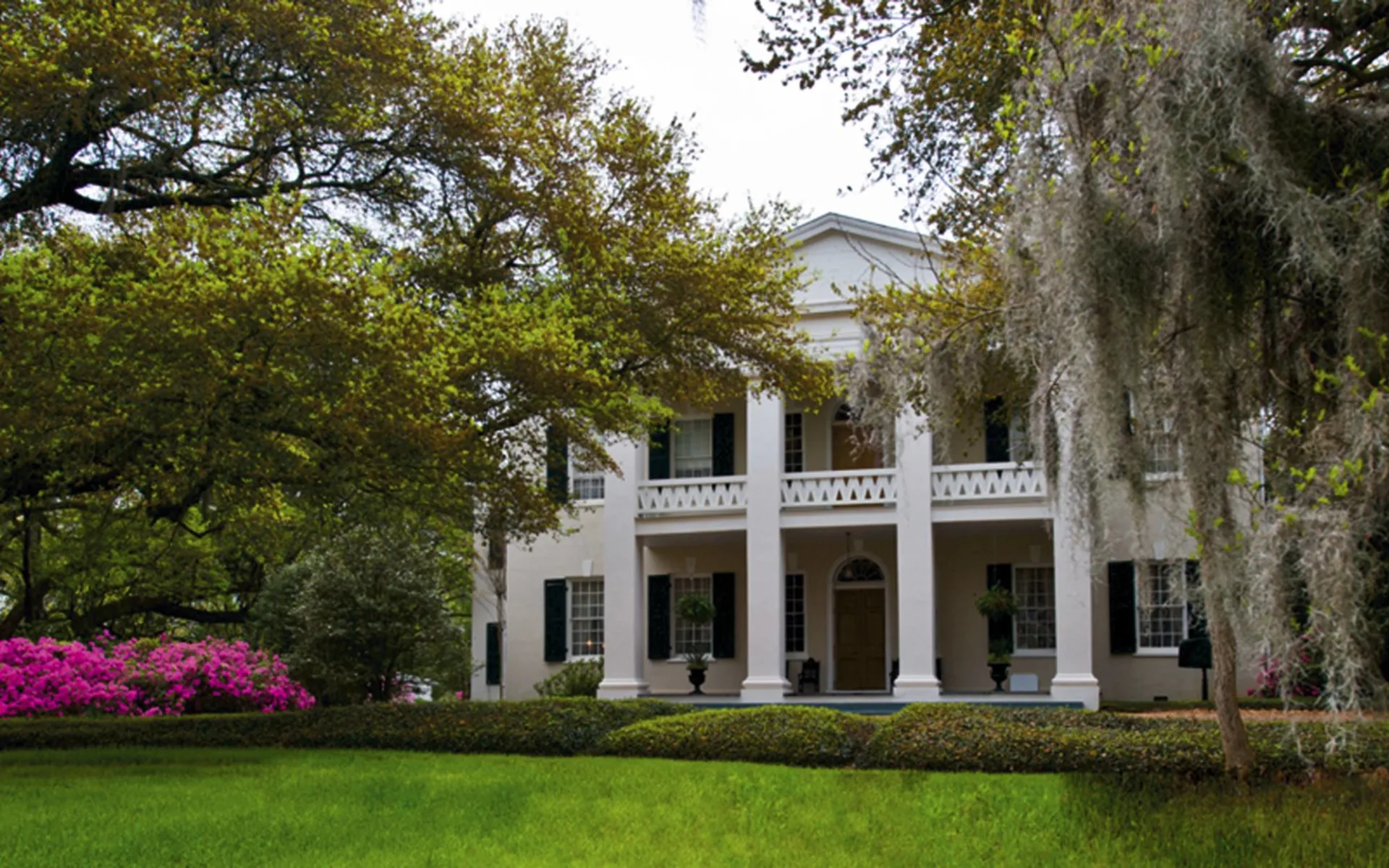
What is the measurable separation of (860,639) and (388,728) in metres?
11.4

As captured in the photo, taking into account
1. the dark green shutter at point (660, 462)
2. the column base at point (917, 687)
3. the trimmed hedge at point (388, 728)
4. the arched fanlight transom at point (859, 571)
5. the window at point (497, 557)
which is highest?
the dark green shutter at point (660, 462)

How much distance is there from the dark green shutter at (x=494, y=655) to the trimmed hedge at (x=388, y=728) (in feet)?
28.9

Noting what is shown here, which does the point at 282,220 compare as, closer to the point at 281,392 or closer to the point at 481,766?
the point at 281,392

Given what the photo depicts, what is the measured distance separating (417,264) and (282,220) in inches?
137

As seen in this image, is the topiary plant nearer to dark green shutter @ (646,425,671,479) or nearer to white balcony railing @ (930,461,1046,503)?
white balcony railing @ (930,461,1046,503)

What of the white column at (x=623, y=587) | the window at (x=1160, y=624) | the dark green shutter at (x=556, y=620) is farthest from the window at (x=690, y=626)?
the window at (x=1160, y=624)

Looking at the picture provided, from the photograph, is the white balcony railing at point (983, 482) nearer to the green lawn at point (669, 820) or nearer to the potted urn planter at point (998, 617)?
the potted urn planter at point (998, 617)

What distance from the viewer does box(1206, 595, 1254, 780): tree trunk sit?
9.54 m

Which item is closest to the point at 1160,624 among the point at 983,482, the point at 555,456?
the point at 983,482

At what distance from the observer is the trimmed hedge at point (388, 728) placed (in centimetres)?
1494

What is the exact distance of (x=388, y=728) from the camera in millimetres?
15531

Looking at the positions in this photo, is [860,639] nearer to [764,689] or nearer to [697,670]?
[764,689]

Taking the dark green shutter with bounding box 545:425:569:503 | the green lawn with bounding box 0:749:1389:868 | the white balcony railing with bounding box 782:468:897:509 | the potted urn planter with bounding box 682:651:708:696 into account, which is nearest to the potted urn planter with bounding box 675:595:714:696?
the potted urn planter with bounding box 682:651:708:696

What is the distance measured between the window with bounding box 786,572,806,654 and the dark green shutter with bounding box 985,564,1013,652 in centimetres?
330
